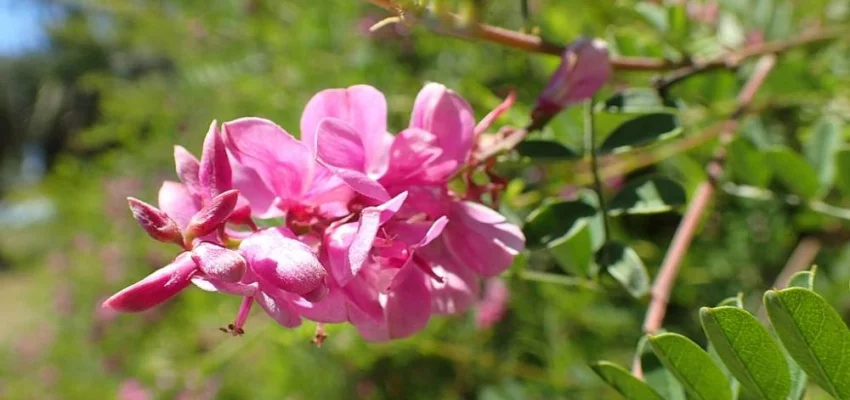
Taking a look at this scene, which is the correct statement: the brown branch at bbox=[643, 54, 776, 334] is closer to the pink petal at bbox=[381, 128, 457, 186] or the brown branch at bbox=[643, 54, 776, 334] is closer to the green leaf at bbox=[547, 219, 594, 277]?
the green leaf at bbox=[547, 219, 594, 277]

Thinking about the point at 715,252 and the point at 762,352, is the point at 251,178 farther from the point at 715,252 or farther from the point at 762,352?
the point at 715,252

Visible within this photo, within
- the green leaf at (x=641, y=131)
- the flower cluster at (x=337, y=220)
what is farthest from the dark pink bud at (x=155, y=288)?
the green leaf at (x=641, y=131)

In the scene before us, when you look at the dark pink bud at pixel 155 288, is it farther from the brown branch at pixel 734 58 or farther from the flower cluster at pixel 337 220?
the brown branch at pixel 734 58

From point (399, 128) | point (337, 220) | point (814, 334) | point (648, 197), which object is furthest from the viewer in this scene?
point (399, 128)

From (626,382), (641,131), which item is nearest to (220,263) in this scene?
(626,382)

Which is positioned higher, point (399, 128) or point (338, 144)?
point (338, 144)

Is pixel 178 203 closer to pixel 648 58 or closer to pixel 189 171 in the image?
pixel 189 171
